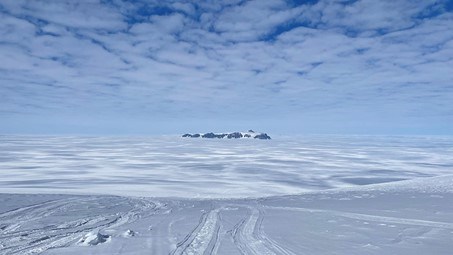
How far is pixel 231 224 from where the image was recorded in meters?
9.65

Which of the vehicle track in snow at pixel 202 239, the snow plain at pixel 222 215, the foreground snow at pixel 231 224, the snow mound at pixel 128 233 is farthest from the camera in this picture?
the snow mound at pixel 128 233

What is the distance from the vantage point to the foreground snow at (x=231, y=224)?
7367 millimetres

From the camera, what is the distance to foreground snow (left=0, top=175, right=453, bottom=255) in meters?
7.37

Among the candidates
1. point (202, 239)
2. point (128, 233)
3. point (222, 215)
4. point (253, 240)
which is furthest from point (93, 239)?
point (222, 215)

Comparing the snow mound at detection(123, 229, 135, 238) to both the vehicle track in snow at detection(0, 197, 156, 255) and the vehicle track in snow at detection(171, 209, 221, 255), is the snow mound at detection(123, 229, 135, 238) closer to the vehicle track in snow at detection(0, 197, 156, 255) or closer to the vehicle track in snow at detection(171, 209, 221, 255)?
the vehicle track in snow at detection(0, 197, 156, 255)

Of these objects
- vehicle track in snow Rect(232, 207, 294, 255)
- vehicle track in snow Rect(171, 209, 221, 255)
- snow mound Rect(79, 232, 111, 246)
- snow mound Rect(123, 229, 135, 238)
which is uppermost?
snow mound Rect(79, 232, 111, 246)

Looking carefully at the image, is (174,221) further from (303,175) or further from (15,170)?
(15,170)

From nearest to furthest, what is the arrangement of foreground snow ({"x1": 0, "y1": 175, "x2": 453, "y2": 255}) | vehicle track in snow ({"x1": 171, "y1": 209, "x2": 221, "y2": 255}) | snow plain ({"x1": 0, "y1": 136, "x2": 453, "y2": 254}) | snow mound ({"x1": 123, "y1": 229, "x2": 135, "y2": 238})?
vehicle track in snow ({"x1": 171, "y1": 209, "x2": 221, "y2": 255}) → foreground snow ({"x1": 0, "y1": 175, "x2": 453, "y2": 255}) → snow plain ({"x1": 0, "y1": 136, "x2": 453, "y2": 254}) → snow mound ({"x1": 123, "y1": 229, "x2": 135, "y2": 238})

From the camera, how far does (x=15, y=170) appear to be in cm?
2273

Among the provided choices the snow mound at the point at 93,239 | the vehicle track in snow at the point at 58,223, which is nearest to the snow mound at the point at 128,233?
the snow mound at the point at 93,239

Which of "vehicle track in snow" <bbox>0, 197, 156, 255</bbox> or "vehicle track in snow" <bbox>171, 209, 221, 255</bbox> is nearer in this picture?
"vehicle track in snow" <bbox>171, 209, 221, 255</bbox>

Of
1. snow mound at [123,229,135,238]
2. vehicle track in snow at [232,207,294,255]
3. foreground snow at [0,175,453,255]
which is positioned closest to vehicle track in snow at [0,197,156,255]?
foreground snow at [0,175,453,255]

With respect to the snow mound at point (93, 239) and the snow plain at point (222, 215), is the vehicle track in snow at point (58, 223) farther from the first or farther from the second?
the snow mound at point (93, 239)

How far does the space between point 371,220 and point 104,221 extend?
839 cm
